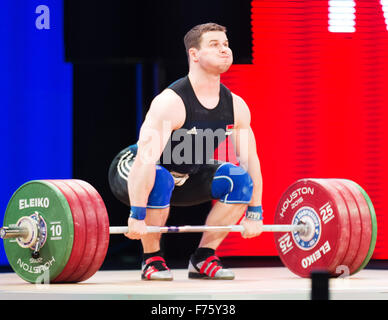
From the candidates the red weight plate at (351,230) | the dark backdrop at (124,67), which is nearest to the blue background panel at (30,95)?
the dark backdrop at (124,67)

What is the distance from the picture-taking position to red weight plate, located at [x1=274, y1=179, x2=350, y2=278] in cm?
381

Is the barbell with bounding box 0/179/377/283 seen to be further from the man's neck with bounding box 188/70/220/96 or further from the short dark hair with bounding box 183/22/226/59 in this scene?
the short dark hair with bounding box 183/22/226/59

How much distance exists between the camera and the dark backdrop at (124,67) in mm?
4844

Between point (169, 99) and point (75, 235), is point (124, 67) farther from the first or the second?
point (75, 235)

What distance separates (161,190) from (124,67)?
5.79 ft

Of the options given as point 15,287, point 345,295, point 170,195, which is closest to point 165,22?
point 170,195

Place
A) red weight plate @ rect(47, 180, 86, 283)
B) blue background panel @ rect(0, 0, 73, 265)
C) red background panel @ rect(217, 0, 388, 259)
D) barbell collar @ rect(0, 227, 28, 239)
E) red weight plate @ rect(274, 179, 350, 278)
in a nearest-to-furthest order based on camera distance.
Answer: red weight plate @ rect(47, 180, 86, 283)
barbell collar @ rect(0, 227, 28, 239)
red weight plate @ rect(274, 179, 350, 278)
blue background panel @ rect(0, 0, 73, 265)
red background panel @ rect(217, 0, 388, 259)

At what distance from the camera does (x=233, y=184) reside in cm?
385

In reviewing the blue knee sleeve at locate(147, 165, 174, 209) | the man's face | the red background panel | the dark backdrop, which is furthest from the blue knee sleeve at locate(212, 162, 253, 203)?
the red background panel

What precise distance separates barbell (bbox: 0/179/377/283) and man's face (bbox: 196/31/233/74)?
0.76 m

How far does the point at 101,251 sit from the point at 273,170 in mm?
1959

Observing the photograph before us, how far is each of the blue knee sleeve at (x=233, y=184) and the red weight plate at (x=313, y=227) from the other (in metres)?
0.34

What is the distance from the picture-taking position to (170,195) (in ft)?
12.4

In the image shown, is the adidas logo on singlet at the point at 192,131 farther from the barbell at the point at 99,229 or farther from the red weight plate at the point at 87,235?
the red weight plate at the point at 87,235
